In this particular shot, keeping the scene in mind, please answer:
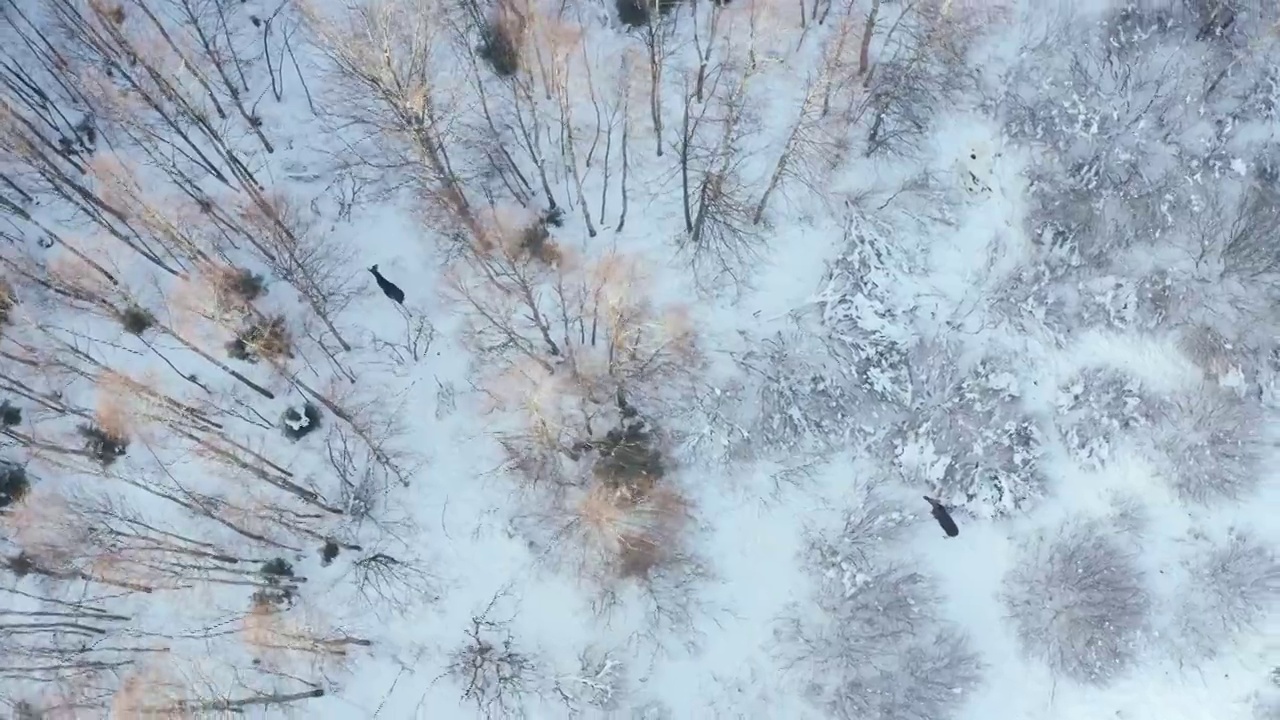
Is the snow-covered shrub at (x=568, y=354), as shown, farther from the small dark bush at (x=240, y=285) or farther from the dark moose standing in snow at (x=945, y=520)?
the dark moose standing in snow at (x=945, y=520)

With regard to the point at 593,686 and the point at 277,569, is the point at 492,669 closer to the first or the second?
the point at 593,686

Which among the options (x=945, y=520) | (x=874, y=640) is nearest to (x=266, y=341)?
(x=874, y=640)

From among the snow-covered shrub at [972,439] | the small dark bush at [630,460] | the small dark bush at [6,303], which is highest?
the small dark bush at [6,303]

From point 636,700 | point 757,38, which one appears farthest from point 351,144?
Result: point 636,700

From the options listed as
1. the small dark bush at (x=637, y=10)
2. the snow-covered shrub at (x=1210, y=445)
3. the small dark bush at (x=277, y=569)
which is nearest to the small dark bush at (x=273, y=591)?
the small dark bush at (x=277, y=569)

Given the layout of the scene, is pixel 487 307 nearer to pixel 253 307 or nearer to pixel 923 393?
pixel 253 307
